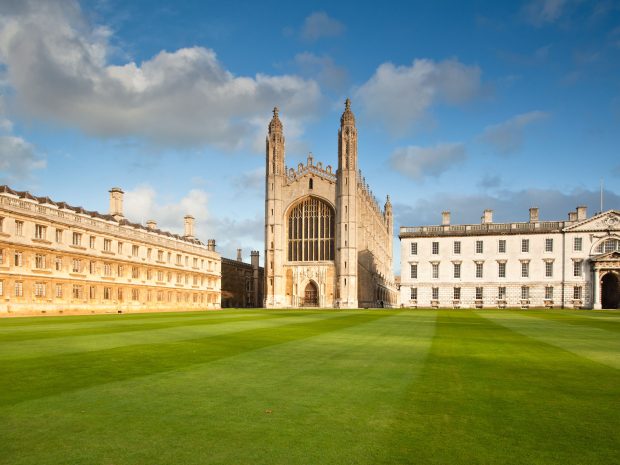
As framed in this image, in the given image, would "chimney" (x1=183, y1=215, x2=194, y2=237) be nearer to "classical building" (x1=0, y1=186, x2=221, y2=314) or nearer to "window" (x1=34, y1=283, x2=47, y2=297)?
"classical building" (x1=0, y1=186, x2=221, y2=314)

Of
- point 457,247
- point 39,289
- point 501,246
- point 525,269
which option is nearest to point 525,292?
point 525,269

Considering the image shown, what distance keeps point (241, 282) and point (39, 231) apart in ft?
166

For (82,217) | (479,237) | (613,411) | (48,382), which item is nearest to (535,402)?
(613,411)

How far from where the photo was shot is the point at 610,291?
64625 mm

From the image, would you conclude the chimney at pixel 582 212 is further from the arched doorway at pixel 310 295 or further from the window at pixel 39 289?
the window at pixel 39 289

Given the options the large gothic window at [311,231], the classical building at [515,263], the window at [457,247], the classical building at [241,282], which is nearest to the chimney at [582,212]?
the classical building at [515,263]

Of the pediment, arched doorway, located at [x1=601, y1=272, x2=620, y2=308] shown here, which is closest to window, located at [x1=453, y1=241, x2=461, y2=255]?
the pediment

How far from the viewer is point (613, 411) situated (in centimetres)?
763

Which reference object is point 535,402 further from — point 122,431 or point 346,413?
point 122,431

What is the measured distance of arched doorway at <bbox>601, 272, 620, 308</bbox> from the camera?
63.4 meters

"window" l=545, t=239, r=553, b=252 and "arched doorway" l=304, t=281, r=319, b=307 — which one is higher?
"window" l=545, t=239, r=553, b=252

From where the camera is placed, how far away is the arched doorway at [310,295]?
72.5 m

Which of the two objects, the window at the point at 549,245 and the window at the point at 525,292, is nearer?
the window at the point at 549,245

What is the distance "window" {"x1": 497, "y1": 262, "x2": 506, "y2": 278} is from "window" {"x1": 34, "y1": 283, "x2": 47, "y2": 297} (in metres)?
53.2
